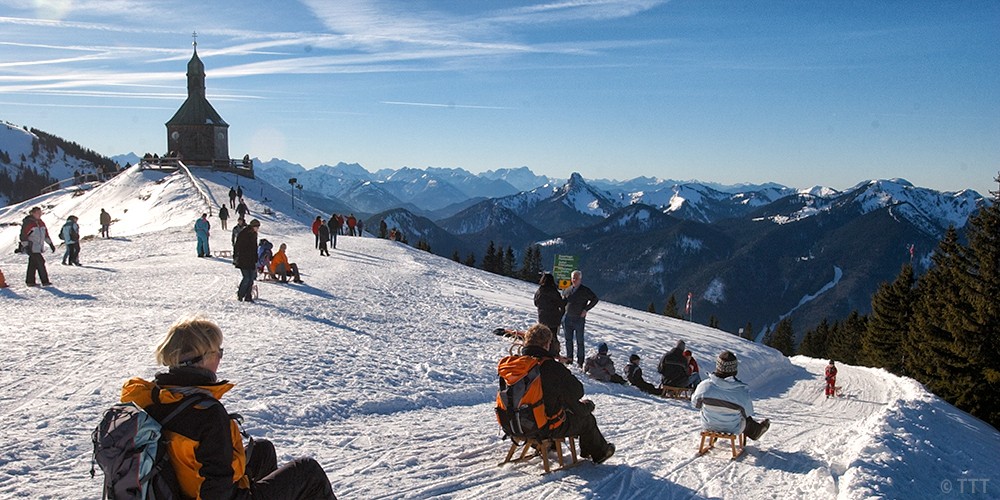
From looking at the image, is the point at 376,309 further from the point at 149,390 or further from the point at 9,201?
the point at 9,201

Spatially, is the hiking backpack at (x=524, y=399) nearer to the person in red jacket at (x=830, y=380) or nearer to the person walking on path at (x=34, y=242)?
the person walking on path at (x=34, y=242)

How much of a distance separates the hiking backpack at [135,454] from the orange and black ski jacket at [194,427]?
42 mm

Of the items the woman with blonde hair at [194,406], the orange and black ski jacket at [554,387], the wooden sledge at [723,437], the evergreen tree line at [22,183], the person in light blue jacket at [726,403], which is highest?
the evergreen tree line at [22,183]

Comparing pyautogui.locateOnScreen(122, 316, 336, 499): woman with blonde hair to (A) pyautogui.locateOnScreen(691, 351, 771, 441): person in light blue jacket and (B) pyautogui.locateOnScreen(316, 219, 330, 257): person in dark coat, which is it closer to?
(A) pyautogui.locateOnScreen(691, 351, 771, 441): person in light blue jacket

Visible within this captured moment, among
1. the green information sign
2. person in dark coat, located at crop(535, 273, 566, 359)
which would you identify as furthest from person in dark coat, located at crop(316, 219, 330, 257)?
person in dark coat, located at crop(535, 273, 566, 359)

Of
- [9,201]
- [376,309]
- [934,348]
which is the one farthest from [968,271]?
[9,201]

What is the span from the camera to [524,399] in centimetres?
642

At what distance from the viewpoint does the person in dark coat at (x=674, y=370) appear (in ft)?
47.6

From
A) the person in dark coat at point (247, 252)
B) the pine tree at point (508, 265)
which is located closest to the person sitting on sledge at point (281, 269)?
the person in dark coat at point (247, 252)

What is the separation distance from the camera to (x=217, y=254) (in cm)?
2644

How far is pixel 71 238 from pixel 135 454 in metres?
21.1

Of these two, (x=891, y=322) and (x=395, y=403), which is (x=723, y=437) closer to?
(x=395, y=403)

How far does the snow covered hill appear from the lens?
265 inches

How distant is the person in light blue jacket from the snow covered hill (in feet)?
1.30
